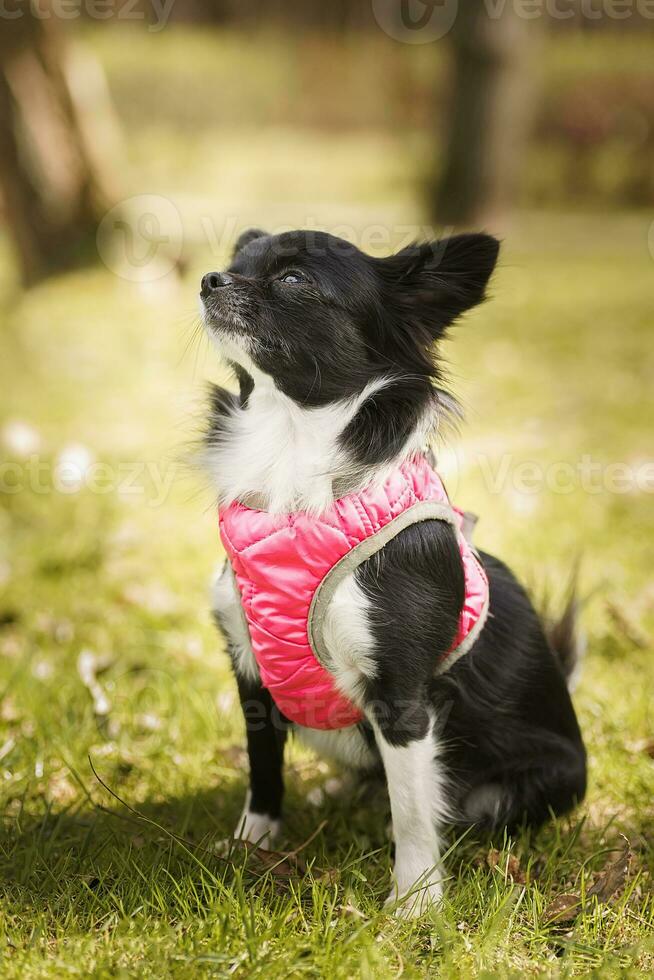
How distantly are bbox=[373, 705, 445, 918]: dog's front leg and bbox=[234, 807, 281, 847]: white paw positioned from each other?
0.40m

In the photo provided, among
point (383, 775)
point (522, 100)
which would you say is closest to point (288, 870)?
point (383, 775)

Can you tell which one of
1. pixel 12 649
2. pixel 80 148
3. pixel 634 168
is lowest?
pixel 634 168

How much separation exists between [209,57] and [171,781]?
51.0ft

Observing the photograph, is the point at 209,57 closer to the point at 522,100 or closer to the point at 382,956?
the point at 522,100

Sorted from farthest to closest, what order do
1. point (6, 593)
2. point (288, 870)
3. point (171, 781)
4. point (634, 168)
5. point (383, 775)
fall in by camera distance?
point (634, 168) → point (6, 593) → point (171, 781) → point (383, 775) → point (288, 870)

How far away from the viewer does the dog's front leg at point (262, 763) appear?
95.0 inches

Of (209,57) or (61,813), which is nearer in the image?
(61,813)

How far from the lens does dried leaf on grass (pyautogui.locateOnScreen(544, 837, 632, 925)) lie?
213cm

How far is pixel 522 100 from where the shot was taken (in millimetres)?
9148
